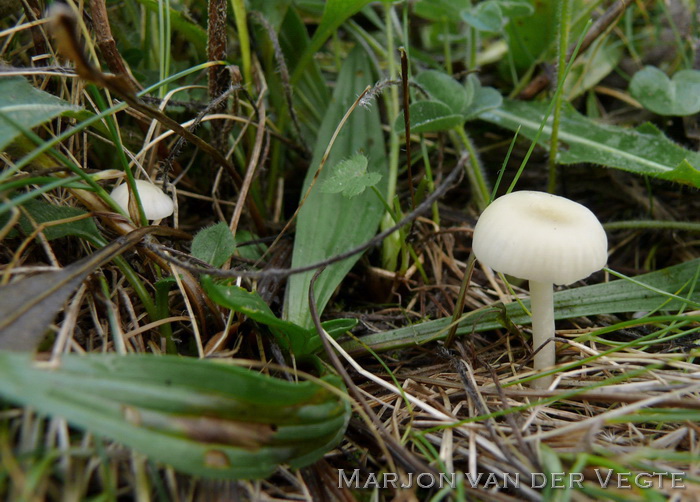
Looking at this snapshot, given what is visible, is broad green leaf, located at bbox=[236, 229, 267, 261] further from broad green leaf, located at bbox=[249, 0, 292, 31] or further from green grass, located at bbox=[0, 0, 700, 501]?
broad green leaf, located at bbox=[249, 0, 292, 31]

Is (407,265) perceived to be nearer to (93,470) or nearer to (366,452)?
(366,452)

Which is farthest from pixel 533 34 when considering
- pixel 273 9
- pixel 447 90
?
pixel 273 9

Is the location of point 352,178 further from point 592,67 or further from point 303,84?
point 592,67

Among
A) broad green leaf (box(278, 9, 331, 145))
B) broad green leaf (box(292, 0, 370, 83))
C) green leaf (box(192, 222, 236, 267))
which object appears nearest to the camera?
green leaf (box(192, 222, 236, 267))

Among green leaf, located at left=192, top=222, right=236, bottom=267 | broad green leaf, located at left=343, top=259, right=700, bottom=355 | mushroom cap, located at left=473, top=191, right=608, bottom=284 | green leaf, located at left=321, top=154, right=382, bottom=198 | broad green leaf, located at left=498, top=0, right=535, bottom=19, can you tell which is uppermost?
broad green leaf, located at left=498, top=0, right=535, bottom=19

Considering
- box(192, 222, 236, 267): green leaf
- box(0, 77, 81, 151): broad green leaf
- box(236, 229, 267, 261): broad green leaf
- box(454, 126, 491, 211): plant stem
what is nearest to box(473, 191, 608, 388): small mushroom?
box(454, 126, 491, 211): plant stem

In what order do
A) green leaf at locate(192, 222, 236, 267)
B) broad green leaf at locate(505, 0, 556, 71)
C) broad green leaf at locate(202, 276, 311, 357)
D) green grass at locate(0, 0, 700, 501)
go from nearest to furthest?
green grass at locate(0, 0, 700, 501)
broad green leaf at locate(202, 276, 311, 357)
green leaf at locate(192, 222, 236, 267)
broad green leaf at locate(505, 0, 556, 71)

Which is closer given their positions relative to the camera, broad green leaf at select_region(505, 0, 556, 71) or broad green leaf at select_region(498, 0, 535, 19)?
broad green leaf at select_region(498, 0, 535, 19)

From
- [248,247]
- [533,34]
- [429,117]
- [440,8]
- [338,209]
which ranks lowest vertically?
[248,247]
